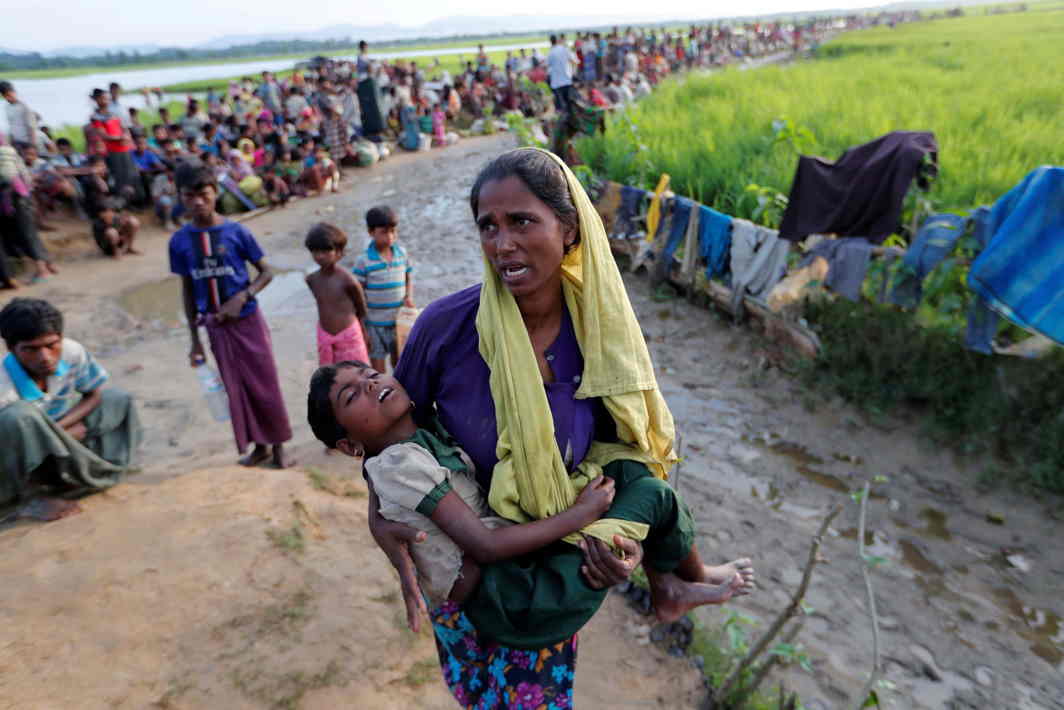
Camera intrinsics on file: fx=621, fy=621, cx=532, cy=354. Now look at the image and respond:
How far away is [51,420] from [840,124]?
8433 mm

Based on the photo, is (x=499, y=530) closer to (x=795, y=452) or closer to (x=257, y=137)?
(x=795, y=452)

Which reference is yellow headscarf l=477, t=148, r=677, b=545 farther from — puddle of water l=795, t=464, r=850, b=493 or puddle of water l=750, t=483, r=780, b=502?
puddle of water l=795, t=464, r=850, b=493

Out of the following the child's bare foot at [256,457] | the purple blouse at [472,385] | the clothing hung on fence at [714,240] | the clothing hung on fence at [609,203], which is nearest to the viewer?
the purple blouse at [472,385]

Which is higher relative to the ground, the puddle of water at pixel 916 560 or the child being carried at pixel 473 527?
the child being carried at pixel 473 527

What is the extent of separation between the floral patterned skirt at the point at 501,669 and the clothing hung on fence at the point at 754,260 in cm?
447

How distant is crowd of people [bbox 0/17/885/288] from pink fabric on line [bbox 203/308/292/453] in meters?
1.17

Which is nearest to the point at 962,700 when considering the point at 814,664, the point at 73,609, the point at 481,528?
the point at 814,664

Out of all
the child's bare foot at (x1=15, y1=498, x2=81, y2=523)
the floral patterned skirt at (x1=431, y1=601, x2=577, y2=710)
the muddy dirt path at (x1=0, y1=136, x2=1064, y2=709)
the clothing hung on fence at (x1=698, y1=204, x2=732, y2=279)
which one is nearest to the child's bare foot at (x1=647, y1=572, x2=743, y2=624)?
the floral patterned skirt at (x1=431, y1=601, x2=577, y2=710)

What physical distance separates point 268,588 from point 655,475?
188 centimetres

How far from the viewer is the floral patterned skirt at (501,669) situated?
1.43 metres

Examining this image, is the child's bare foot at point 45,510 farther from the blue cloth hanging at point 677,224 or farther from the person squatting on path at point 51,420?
the blue cloth hanging at point 677,224

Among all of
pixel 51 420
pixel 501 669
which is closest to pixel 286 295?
pixel 51 420

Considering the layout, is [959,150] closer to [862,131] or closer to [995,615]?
[862,131]

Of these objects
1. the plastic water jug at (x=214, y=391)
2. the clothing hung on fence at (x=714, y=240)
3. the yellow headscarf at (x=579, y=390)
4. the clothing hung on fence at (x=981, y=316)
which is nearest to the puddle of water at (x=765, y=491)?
the clothing hung on fence at (x=981, y=316)
